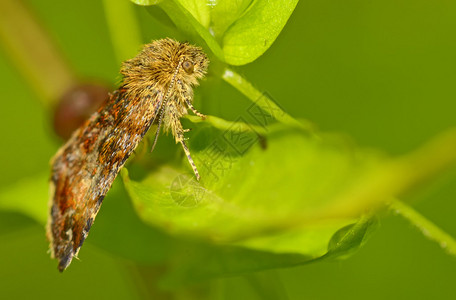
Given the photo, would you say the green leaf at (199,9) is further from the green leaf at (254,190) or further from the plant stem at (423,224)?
the plant stem at (423,224)

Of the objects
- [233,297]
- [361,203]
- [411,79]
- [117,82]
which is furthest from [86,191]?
[411,79]

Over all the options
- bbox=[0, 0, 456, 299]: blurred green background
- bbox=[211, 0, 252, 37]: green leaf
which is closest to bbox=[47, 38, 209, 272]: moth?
bbox=[211, 0, 252, 37]: green leaf

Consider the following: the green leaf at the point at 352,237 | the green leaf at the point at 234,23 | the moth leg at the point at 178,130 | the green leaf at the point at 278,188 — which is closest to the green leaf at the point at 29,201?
the green leaf at the point at 278,188

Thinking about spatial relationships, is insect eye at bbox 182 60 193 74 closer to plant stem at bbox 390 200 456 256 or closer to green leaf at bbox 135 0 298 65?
green leaf at bbox 135 0 298 65

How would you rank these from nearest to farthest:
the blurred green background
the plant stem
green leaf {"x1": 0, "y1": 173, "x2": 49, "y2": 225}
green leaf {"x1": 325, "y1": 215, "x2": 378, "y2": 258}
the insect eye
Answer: green leaf {"x1": 325, "y1": 215, "x2": 378, "y2": 258}
the plant stem
the insect eye
green leaf {"x1": 0, "y1": 173, "x2": 49, "y2": 225}
the blurred green background

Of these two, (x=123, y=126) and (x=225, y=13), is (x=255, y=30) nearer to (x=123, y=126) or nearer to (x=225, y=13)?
(x=225, y=13)

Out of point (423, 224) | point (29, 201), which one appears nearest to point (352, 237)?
point (423, 224)

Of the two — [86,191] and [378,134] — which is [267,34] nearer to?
[86,191]
